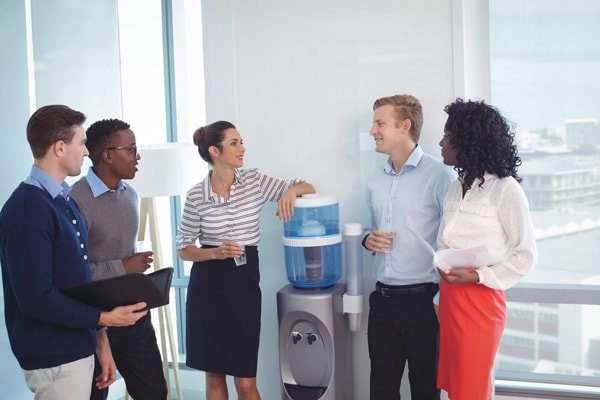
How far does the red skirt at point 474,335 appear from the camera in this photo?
2281 mm

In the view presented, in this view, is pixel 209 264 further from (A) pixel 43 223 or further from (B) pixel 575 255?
(B) pixel 575 255

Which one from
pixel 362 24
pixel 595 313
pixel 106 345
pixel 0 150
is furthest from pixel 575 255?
pixel 0 150

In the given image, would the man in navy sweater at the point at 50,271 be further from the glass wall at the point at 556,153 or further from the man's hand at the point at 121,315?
the glass wall at the point at 556,153

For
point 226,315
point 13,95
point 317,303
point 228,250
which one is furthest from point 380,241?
point 13,95

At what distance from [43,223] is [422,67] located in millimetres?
1861

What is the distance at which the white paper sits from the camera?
7.22 feet

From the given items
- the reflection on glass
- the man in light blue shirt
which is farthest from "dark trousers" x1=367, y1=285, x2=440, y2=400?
the reflection on glass

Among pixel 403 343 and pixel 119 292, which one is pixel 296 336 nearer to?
pixel 403 343

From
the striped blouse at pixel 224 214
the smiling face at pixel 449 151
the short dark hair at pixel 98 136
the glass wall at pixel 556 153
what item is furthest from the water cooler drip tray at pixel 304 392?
the short dark hair at pixel 98 136

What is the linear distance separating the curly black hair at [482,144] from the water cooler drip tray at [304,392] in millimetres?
1285

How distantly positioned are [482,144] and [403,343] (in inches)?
38.2

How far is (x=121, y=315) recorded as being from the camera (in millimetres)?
2072

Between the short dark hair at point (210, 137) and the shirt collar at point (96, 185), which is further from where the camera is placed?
the short dark hair at point (210, 137)

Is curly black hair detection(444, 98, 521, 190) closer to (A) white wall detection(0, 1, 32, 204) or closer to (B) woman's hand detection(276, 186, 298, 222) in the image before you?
(B) woman's hand detection(276, 186, 298, 222)
